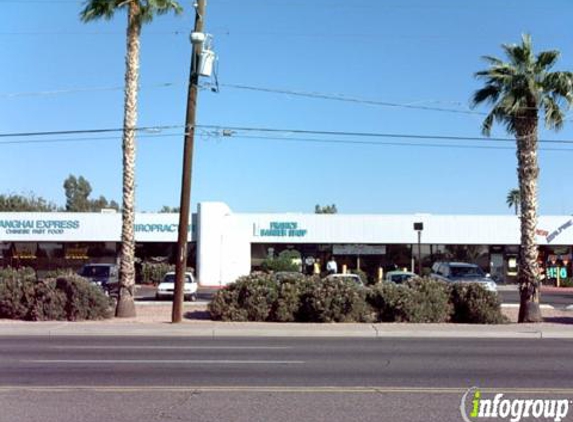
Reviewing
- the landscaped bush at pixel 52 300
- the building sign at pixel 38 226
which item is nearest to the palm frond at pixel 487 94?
the landscaped bush at pixel 52 300

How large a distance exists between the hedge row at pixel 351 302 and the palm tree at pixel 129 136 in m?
3.21

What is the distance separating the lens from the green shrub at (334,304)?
2161cm

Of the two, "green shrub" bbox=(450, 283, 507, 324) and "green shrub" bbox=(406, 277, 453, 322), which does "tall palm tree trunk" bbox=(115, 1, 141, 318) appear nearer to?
"green shrub" bbox=(406, 277, 453, 322)

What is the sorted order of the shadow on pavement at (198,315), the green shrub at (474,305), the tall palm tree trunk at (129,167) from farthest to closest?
the tall palm tree trunk at (129,167) → the shadow on pavement at (198,315) → the green shrub at (474,305)

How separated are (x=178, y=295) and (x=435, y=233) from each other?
2701 centimetres

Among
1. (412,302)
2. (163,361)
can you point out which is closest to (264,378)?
(163,361)

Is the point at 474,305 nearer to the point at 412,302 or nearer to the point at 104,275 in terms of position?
the point at 412,302

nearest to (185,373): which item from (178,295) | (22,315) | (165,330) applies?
(165,330)

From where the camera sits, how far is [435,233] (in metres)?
45.1

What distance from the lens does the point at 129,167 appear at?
23672 millimetres

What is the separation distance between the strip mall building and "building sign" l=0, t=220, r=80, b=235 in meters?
0.06

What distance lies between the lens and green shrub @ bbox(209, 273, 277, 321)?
22.0 meters

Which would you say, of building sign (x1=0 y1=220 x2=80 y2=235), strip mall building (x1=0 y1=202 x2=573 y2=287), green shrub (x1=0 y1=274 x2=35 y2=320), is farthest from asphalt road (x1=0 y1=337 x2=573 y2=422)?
building sign (x1=0 y1=220 x2=80 y2=235)

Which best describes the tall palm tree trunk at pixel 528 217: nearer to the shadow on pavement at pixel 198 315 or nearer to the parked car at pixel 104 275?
the shadow on pavement at pixel 198 315
